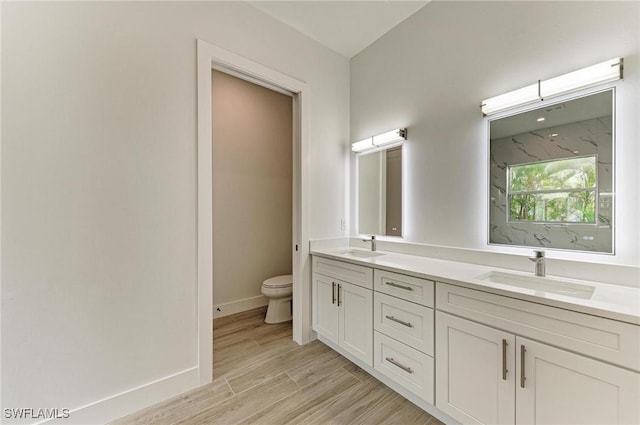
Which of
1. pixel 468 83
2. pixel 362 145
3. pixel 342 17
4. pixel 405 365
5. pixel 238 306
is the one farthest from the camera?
pixel 238 306

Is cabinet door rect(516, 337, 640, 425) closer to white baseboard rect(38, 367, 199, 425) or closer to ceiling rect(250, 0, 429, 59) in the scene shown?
white baseboard rect(38, 367, 199, 425)

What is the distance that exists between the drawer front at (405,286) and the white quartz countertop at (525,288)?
4 cm

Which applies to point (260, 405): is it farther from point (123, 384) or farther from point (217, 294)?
point (217, 294)

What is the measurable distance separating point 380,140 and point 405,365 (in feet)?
5.86

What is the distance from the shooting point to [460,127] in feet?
5.88

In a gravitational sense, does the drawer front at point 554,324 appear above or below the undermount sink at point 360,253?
below

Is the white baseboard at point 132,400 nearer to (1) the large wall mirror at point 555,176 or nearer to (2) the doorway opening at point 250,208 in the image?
(2) the doorway opening at point 250,208

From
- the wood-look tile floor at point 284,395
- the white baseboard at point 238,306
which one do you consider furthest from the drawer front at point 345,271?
the white baseboard at point 238,306

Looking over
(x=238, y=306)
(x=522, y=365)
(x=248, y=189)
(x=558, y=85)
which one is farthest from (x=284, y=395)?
(x=558, y=85)

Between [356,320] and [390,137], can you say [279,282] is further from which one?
[390,137]

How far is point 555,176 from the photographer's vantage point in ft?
4.64

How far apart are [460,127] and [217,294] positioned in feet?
9.50

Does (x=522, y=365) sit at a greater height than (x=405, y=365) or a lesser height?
greater

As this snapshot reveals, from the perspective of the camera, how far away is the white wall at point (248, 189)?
2904 millimetres
